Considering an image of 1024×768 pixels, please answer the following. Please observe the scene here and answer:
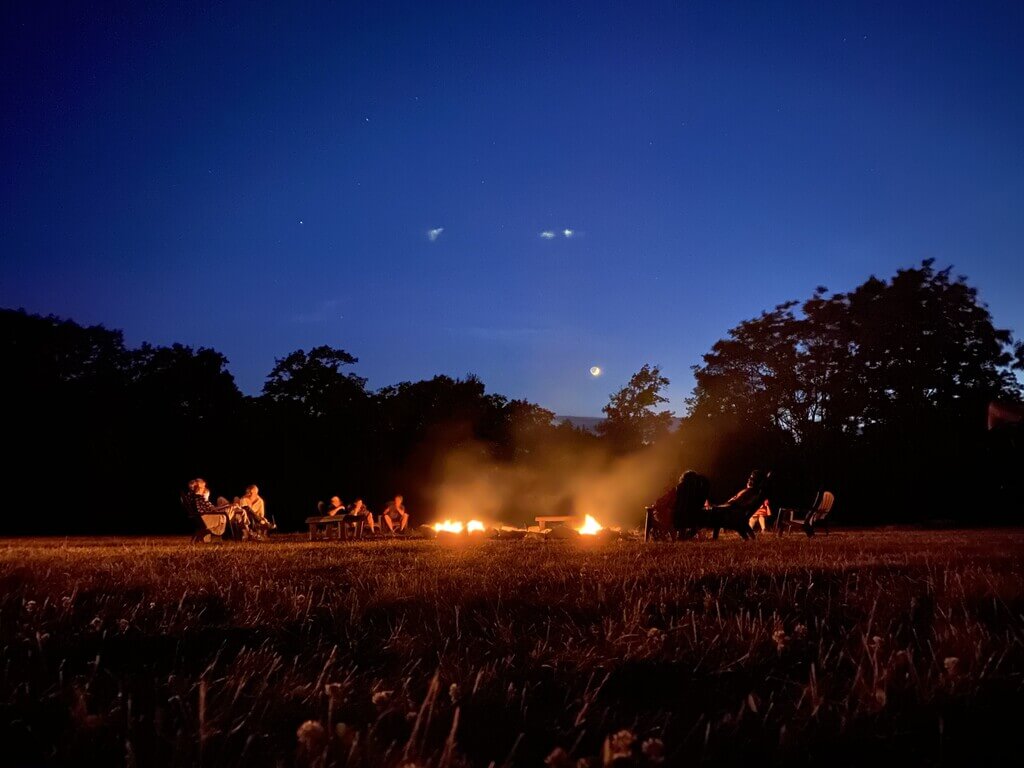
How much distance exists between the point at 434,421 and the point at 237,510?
15376 mm

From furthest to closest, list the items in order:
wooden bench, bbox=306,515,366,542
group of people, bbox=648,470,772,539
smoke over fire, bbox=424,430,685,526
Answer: smoke over fire, bbox=424,430,685,526 → wooden bench, bbox=306,515,366,542 → group of people, bbox=648,470,772,539

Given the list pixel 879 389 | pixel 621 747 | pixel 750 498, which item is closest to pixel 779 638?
pixel 621 747

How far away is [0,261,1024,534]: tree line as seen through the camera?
75.2 feet

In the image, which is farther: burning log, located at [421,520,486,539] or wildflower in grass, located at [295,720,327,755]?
burning log, located at [421,520,486,539]

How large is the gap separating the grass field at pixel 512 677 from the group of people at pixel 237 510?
1080 cm

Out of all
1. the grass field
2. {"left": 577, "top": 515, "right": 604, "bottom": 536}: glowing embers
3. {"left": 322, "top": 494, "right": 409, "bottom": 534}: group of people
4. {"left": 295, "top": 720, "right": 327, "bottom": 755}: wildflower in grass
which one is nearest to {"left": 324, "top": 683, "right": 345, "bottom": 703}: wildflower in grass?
the grass field

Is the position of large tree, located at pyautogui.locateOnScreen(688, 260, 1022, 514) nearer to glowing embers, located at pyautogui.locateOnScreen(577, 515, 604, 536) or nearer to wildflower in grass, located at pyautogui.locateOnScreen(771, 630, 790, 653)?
glowing embers, located at pyautogui.locateOnScreen(577, 515, 604, 536)

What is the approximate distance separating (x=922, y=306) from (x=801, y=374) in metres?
5.02

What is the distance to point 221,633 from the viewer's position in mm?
2498

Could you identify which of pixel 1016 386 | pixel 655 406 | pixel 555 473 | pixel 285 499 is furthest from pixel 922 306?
pixel 285 499

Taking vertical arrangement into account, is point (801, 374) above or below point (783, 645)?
above

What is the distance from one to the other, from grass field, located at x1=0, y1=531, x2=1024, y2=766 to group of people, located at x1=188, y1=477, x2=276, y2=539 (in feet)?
35.4

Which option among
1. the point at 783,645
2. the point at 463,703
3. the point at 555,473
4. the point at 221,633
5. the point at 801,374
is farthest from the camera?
the point at 555,473

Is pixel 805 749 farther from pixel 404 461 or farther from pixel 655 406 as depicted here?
pixel 655 406
